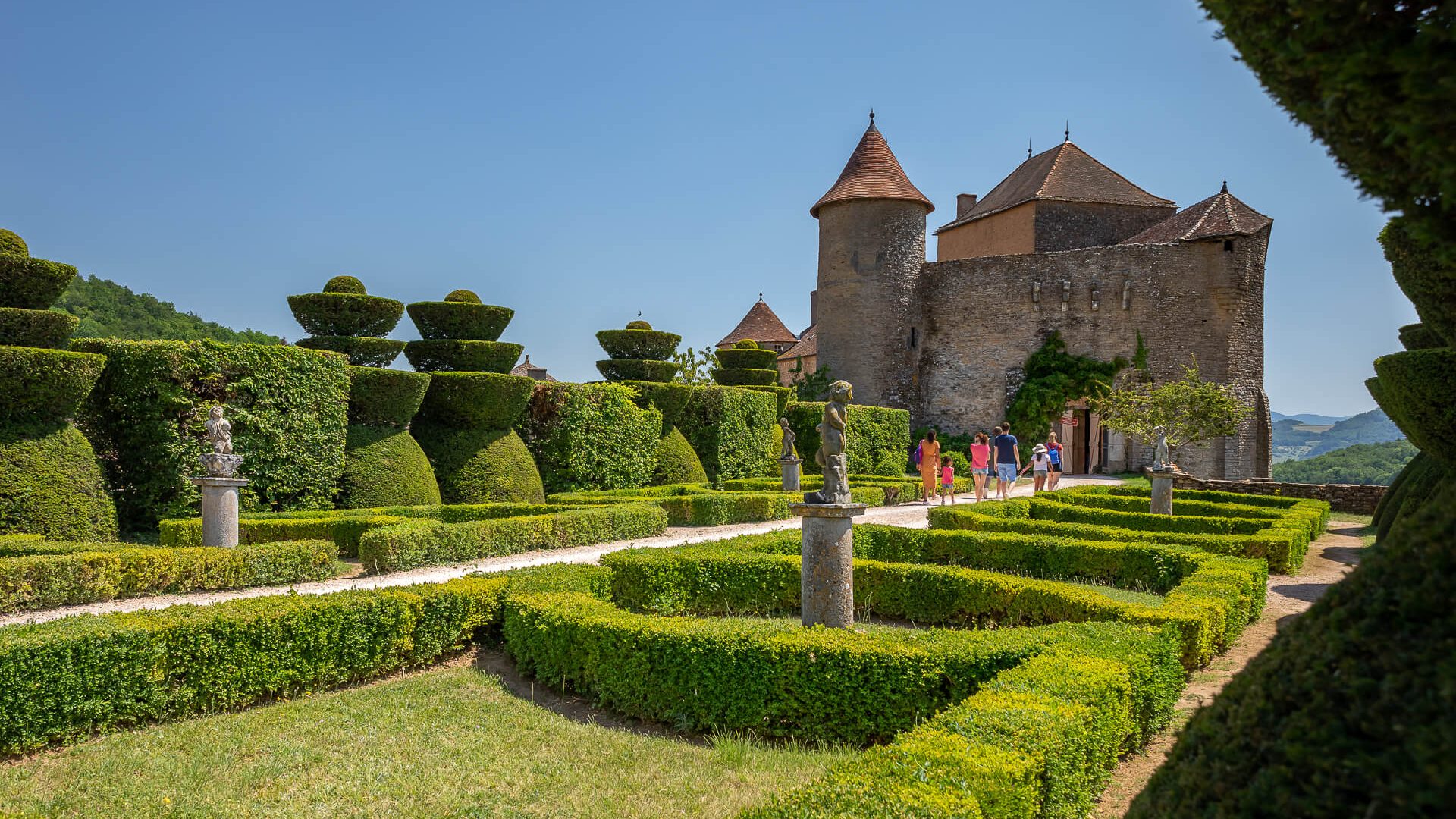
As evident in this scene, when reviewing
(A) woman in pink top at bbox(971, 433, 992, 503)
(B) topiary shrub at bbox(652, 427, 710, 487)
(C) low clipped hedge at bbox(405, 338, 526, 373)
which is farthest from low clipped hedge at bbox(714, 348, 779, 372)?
(C) low clipped hedge at bbox(405, 338, 526, 373)

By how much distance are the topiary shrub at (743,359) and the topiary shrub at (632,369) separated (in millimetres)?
7483

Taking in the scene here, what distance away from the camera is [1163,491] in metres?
14.4

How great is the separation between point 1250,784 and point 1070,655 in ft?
13.0

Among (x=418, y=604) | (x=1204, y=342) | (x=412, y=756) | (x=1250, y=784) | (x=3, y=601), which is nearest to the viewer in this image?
(x=1250, y=784)

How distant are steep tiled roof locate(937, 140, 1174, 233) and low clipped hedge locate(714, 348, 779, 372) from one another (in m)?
12.7

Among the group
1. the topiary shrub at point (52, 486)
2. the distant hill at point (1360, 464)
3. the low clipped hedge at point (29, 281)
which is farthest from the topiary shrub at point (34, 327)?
the distant hill at point (1360, 464)

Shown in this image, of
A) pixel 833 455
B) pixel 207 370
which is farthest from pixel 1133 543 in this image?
pixel 207 370

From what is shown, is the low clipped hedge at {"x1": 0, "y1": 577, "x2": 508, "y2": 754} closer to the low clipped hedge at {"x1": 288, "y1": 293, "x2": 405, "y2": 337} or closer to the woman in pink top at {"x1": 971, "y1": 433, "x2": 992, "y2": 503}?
the low clipped hedge at {"x1": 288, "y1": 293, "x2": 405, "y2": 337}

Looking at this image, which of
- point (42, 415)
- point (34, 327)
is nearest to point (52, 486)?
point (42, 415)

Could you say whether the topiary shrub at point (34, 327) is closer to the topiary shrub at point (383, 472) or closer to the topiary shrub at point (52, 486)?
the topiary shrub at point (52, 486)

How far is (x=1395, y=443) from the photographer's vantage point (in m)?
57.1

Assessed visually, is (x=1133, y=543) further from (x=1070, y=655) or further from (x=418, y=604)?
(x=418, y=604)

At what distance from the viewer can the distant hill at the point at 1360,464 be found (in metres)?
48.3

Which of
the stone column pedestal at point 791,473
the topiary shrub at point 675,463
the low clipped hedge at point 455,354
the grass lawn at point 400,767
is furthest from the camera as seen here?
the topiary shrub at point 675,463
